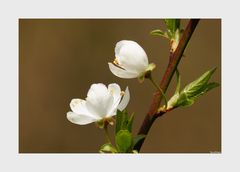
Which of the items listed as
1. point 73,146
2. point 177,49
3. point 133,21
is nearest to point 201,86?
point 177,49

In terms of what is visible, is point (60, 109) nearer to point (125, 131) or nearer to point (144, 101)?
point (144, 101)

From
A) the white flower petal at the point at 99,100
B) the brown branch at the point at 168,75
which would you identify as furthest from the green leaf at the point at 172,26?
the white flower petal at the point at 99,100

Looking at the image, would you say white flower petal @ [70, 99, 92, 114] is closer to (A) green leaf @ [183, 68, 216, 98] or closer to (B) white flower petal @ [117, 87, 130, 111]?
(B) white flower petal @ [117, 87, 130, 111]

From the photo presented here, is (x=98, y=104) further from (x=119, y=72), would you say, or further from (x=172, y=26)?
(x=172, y=26)

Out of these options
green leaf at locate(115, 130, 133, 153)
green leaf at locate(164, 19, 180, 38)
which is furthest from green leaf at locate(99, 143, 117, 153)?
green leaf at locate(164, 19, 180, 38)

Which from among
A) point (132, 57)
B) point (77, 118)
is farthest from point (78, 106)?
point (132, 57)

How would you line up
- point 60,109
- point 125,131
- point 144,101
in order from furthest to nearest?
point 60,109 → point 144,101 → point 125,131
